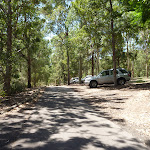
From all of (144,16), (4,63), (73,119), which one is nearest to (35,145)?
(73,119)

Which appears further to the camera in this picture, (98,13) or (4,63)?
(98,13)

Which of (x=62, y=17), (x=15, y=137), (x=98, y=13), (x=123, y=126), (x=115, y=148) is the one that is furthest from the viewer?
(x=62, y=17)

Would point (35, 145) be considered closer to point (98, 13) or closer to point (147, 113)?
point (147, 113)

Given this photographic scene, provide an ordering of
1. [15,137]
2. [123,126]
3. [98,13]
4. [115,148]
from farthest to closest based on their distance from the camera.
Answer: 1. [98,13]
2. [123,126]
3. [15,137]
4. [115,148]

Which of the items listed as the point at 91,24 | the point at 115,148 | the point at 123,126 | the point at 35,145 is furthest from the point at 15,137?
the point at 91,24

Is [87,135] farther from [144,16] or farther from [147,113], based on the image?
[144,16]

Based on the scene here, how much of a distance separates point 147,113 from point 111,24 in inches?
466

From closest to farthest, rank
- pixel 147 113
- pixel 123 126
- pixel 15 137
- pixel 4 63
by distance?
1. pixel 15 137
2. pixel 123 126
3. pixel 147 113
4. pixel 4 63

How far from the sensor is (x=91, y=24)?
612 inches

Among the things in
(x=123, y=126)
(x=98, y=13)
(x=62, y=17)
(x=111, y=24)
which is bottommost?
(x=123, y=126)

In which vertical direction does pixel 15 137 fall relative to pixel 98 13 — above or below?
below

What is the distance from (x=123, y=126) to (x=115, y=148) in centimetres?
163

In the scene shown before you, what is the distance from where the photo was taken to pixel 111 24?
15492 millimetres

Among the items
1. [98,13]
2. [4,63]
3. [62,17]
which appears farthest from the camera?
[62,17]
